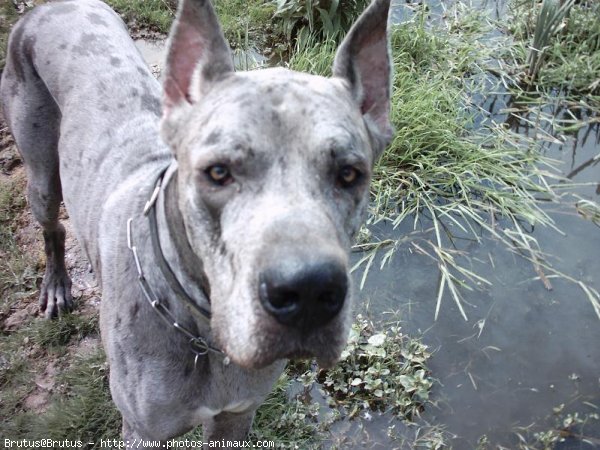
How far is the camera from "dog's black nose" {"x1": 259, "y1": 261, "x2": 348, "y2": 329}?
1706mm

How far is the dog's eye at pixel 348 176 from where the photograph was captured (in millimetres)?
2102

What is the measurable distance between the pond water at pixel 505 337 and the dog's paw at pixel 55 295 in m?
1.88

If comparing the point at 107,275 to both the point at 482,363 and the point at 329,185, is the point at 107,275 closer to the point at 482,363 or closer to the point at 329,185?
the point at 329,185

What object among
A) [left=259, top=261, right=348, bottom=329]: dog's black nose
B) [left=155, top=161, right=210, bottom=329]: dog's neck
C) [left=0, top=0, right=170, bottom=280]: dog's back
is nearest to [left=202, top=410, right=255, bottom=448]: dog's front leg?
[left=155, top=161, right=210, bottom=329]: dog's neck

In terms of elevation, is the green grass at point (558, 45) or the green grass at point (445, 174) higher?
the green grass at point (558, 45)

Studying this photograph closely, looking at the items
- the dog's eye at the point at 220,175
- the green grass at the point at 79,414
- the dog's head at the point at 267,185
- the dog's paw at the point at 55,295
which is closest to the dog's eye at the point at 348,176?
the dog's head at the point at 267,185

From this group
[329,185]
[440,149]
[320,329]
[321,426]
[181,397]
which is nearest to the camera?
[320,329]

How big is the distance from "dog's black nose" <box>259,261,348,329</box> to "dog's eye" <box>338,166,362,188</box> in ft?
1.40

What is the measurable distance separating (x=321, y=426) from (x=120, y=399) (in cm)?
135

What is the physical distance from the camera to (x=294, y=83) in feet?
7.19

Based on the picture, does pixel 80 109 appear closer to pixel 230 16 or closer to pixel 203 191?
pixel 203 191

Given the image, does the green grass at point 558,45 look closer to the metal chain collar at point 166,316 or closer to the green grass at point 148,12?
the green grass at point 148,12

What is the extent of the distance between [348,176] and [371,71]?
66 cm

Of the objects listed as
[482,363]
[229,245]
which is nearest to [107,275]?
[229,245]
